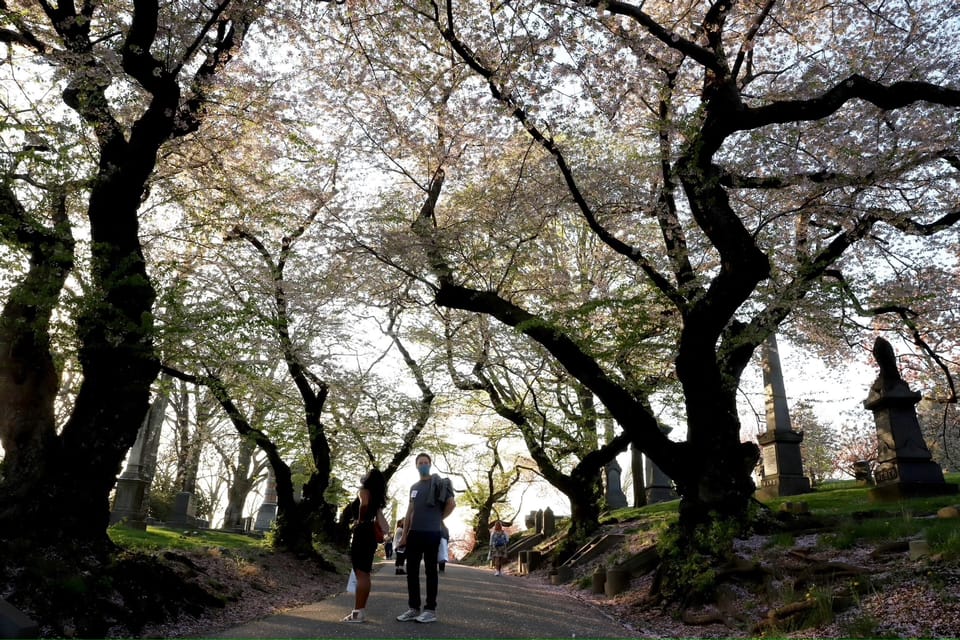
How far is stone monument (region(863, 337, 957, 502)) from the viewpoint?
38.3ft

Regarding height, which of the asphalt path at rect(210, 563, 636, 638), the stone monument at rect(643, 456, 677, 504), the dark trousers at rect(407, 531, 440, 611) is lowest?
the asphalt path at rect(210, 563, 636, 638)

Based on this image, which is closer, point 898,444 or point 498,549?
point 898,444

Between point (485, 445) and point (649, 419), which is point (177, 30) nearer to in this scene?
point (649, 419)

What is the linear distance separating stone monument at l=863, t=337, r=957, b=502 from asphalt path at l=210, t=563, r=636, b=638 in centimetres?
729

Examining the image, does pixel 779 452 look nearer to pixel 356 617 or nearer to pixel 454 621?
pixel 454 621

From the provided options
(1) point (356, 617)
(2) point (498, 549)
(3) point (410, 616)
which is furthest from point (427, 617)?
(2) point (498, 549)

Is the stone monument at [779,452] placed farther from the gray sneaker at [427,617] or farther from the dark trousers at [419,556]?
the gray sneaker at [427,617]

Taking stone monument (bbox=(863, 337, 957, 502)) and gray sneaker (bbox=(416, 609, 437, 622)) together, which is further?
stone monument (bbox=(863, 337, 957, 502))

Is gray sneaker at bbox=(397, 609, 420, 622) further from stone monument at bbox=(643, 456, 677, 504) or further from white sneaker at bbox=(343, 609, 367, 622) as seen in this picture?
stone monument at bbox=(643, 456, 677, 504)

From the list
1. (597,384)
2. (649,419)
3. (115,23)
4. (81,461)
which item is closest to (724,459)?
(649,419)

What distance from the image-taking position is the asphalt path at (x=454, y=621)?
5629mm

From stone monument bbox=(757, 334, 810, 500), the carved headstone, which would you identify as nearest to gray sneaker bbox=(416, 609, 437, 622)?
stone monument bbox=(757, 334, 810, 500)

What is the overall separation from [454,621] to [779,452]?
13.6 metres

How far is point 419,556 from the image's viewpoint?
6.33 meters
